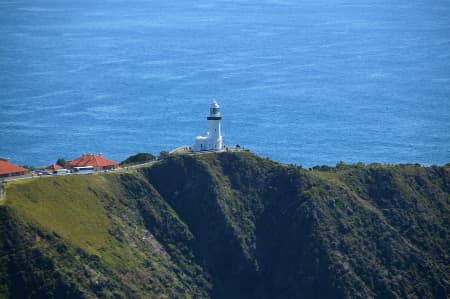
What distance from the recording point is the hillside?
108812 mm

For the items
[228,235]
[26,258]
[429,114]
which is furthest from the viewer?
[429,114]

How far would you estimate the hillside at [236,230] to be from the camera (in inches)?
4284

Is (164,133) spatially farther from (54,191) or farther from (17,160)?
(54,191)

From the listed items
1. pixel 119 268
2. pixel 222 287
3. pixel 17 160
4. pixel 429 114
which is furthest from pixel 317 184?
pixel 429 114

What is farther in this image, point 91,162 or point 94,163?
point 91,162

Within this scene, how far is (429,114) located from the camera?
193m

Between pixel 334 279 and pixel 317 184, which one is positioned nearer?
pixel 334 279

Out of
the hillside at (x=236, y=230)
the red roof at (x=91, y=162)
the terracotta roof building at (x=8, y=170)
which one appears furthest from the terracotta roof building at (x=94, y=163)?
the terracotta roof building at (x=8, y=170)

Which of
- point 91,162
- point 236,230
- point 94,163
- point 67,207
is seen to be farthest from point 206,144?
point 67,207

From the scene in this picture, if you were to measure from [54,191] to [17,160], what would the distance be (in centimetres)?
5058

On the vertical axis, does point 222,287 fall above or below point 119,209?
below

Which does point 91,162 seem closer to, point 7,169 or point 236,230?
point 7,169

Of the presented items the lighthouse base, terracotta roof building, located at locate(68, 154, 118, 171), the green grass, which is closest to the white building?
the lighthouse base

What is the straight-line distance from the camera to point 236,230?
124 m
